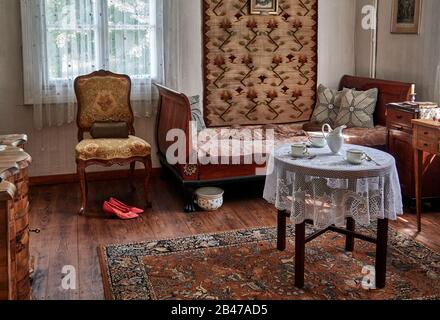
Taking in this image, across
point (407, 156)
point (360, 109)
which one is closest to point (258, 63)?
point (360, 109)

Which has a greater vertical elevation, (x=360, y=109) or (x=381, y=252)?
(x=360, y=109)

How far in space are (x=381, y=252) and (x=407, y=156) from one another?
1575 mm

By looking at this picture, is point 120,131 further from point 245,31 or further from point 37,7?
point 245,31

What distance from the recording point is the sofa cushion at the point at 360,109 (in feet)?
16.9

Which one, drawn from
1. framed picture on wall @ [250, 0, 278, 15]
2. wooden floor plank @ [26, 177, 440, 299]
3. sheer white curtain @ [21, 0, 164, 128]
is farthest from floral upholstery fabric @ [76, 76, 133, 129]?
framed picture on wall @ [250, 0, 278, 15]

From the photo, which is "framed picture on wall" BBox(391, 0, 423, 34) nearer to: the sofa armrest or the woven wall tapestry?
the woven wall tapestry

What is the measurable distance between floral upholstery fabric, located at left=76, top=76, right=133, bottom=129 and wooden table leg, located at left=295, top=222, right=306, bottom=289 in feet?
7.68

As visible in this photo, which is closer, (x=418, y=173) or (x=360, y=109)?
(x=418, y=173)

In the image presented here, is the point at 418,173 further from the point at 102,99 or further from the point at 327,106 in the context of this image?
the point at 102,99

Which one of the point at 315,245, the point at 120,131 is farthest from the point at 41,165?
the point at 315,245

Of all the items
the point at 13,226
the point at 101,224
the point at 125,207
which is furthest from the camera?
the point at 125,207

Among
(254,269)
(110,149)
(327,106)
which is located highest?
(327,106)

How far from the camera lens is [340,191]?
9.77 ft

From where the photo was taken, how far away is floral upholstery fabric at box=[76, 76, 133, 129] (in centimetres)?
479
